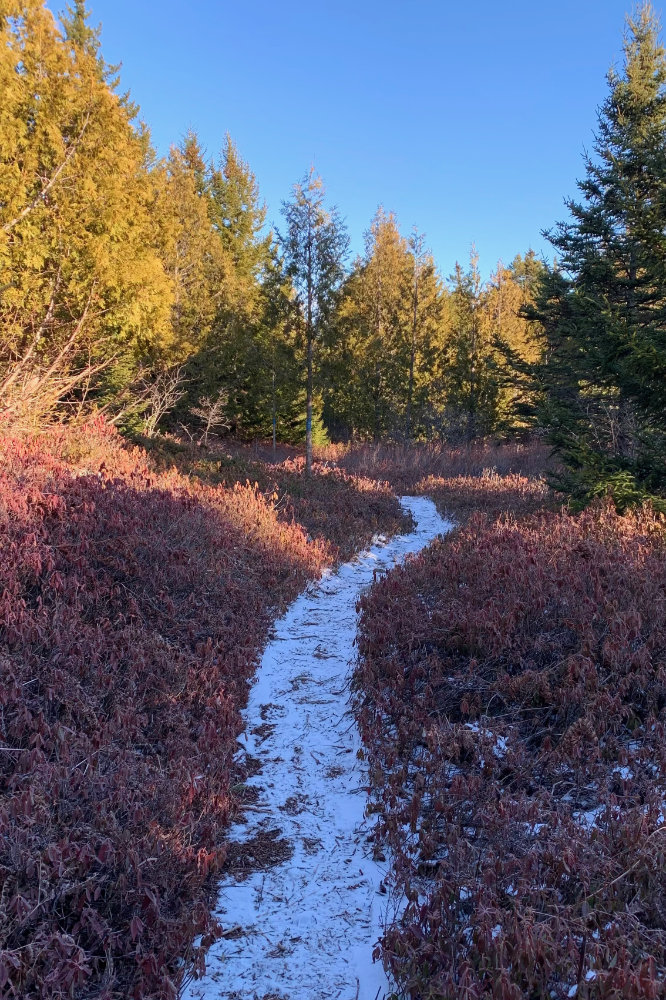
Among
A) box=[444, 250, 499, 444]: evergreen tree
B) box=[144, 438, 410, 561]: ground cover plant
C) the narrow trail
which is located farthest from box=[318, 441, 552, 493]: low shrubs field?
the narrow trail

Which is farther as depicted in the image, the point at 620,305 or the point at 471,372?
the point at 471,372

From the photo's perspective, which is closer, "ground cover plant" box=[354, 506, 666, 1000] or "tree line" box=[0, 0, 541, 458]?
"ground cover plant" box=[354, 506, 666, 1000]

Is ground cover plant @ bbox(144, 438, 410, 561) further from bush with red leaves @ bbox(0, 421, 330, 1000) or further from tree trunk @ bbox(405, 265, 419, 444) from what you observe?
tree trunk @ bbox(405, 265, 419, 444)

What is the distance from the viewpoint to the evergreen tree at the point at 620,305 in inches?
284

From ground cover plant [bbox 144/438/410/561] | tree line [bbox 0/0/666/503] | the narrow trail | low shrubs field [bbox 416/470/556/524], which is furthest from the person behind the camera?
low shrubs field [bbox 416/470/556/524]

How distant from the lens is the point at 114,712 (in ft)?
13.7

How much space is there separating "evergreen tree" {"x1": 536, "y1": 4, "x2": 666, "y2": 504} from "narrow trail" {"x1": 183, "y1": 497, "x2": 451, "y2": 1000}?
5110 mm

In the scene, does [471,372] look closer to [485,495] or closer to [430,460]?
[430,460]

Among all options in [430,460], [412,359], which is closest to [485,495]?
[430,460]

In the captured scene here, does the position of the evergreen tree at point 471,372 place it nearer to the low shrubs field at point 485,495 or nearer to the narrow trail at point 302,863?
the low shrubs field at point 485,495

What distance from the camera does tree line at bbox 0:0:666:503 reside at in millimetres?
9102

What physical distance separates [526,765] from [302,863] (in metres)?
1.55

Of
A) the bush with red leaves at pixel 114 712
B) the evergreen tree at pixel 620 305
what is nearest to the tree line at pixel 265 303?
the evergreen tree at pixel 620 305

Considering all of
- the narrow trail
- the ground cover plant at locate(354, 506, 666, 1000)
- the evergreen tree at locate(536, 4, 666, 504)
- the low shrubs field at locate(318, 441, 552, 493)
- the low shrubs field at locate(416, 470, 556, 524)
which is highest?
the evergreen tree at locate(536, 4, 666, 504)
